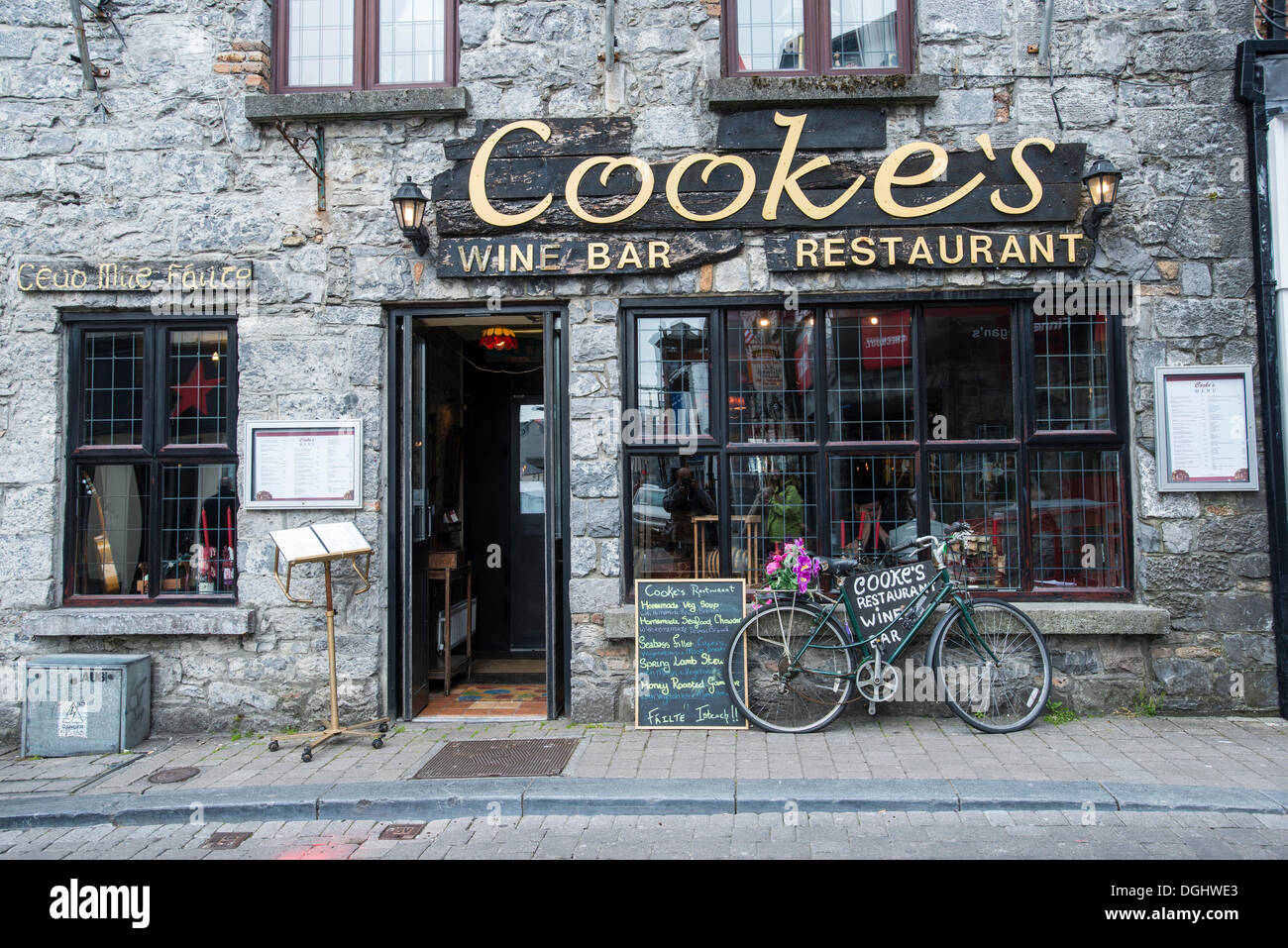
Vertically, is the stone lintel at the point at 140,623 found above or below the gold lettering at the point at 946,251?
→ below

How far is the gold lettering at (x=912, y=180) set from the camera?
6352 millimetres

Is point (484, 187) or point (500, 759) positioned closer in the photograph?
point (500, 759)

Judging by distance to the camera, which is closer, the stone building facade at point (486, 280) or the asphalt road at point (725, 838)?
the asphalt road at point (725, 838)

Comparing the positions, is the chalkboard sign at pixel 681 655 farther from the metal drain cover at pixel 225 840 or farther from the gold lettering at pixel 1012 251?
the gold lettering at pixel 1012 251

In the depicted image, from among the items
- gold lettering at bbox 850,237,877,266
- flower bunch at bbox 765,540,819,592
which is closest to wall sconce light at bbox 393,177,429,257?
gold lettering at bbox 850,237,877,266

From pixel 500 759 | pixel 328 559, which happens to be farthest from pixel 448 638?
pixel 500 759

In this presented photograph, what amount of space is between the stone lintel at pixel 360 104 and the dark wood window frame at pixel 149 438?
1632 millimetres

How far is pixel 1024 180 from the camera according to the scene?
6.32 meters

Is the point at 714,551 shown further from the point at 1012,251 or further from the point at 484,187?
the point at 484,187

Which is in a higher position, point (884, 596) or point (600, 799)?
point (884, 596)

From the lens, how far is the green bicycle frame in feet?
19.6

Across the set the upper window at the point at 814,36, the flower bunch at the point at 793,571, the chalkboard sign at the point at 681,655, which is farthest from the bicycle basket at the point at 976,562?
the upper window at the point at 814,36

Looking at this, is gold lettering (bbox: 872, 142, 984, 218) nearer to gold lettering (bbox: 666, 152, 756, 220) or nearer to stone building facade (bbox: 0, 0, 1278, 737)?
stone building facade (bbox: 0, 0, 1278, 737)

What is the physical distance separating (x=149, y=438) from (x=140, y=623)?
1427mm
